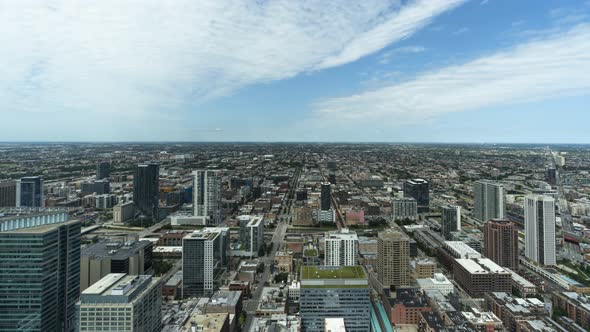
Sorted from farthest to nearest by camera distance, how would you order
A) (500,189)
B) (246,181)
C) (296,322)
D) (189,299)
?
1. (246,181)
2. (500,189)
3. (189,299)
4. (296,322)

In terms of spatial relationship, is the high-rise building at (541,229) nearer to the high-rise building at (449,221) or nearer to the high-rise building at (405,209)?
the high-rise building at (449,221)

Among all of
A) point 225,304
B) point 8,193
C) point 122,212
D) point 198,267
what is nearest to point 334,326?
point 225,304

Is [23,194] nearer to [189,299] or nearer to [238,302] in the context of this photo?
[189,299]

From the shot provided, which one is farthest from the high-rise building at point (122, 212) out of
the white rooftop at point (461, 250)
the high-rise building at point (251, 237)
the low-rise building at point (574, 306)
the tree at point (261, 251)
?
the low-rise building at point (574, 306)

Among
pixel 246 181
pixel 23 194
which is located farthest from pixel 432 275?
pixel 246 181

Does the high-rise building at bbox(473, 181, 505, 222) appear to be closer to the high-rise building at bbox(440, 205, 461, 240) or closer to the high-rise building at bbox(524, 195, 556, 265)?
the high-rise building at bbox(440, 205, 461, 240)

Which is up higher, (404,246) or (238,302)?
(404,246)
